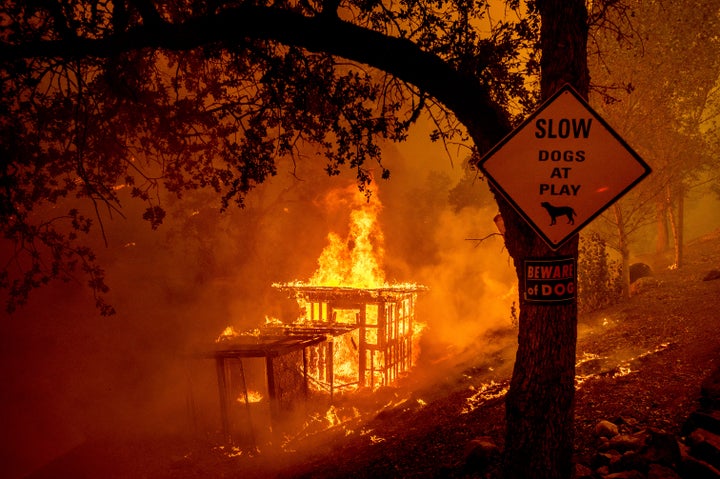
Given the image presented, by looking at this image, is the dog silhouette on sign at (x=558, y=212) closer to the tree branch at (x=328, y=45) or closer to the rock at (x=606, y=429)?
the tree branch at (x=328, y=45)

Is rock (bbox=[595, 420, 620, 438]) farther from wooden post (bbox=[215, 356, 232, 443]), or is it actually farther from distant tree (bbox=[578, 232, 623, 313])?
distant tree (bbox=[578, 232, 623, 313])

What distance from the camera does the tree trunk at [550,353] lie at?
3568 millimetres

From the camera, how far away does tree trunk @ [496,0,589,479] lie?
357 cm

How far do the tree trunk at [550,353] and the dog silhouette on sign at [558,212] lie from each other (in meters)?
0.39

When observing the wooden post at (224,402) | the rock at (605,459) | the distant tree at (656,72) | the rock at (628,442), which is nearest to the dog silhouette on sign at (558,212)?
the rock at (605,459)

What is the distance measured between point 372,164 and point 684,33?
78.2 feet

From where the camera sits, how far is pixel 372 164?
36.9m

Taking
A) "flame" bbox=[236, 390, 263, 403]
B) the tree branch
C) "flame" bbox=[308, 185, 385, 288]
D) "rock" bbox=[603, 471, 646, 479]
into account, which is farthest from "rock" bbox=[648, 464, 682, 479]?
"flame" bbox=[308, 185, 385, 288]

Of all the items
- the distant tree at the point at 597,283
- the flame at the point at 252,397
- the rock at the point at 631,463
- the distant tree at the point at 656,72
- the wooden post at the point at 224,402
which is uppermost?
Result: the distant tree at the point at 656,72

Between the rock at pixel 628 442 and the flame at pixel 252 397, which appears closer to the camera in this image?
the rock at pixel 628 442

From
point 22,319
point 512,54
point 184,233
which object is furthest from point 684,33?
point 22,319

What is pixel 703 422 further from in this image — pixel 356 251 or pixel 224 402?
pixel 356 251

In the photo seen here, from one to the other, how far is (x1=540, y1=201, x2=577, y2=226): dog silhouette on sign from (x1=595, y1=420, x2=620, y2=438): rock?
10.6ft

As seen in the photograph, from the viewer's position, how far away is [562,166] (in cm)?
323
